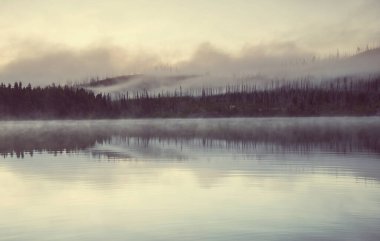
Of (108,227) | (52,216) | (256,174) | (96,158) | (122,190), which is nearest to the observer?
(108,227)

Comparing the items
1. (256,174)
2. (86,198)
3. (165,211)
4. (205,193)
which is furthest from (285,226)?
(256,174)

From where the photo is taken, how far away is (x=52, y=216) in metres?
16.2

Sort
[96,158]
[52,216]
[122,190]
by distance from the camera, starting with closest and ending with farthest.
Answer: [52,216] < [122,190] < [96,158]

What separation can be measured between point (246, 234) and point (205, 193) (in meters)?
6.77

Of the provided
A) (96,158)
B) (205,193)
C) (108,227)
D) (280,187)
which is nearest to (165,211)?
(108,227)

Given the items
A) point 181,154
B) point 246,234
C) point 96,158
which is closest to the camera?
point 246,234

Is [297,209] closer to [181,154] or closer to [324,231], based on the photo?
[324,231]

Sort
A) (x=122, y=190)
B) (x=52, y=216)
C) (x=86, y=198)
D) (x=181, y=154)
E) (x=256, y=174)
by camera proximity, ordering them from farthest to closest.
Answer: (x=181, y=154) < (x=256, y=174) < (x=122, y=190) < (x=86, y=198) < (x=52, y=216)

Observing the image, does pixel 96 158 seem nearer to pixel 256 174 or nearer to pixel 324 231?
pixel 256 174

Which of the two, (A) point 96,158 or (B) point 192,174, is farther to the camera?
(A) point 96,158

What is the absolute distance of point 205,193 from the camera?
20.4 meters

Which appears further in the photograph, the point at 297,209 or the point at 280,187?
the point at 280,187

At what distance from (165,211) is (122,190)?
484 centimetres

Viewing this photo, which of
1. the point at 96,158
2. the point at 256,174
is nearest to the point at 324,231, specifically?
the point at 256,174
